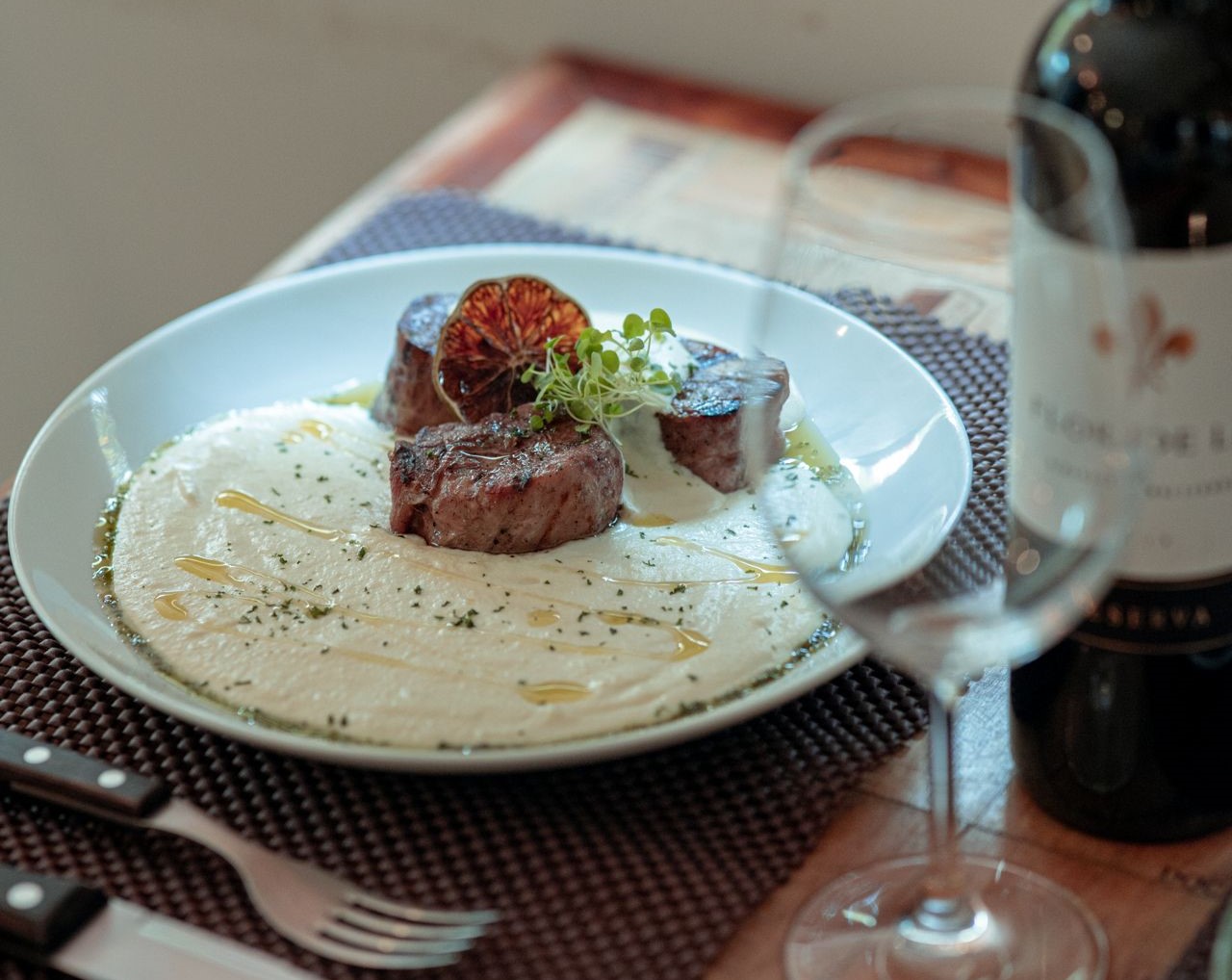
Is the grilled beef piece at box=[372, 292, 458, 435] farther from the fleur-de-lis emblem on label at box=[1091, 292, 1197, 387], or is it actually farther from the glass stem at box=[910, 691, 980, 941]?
the fleur-de-lis emblem on label at box=[1091, 292, 1197, 387]

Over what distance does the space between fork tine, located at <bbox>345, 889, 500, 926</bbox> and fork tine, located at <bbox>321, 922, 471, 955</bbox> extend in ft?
0.06

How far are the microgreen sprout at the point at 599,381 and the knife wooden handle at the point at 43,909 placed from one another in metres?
0.77

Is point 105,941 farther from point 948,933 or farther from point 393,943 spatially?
point 948,933

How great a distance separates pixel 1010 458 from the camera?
44.1 inches

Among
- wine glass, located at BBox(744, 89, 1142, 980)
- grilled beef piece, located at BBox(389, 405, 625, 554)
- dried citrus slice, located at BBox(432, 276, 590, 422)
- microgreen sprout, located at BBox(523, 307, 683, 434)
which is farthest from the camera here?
dried citrus slice, located at BBox(432, 276, 590, 422)

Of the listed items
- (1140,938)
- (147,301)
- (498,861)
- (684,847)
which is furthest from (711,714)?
(147,301)

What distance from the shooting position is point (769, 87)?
2996mm

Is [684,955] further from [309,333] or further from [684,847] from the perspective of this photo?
[309,333]

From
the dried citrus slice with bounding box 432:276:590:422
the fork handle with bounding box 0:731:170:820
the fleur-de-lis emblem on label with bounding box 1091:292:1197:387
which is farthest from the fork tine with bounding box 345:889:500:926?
the dried citrus slice with bounding box 432:276:590:422

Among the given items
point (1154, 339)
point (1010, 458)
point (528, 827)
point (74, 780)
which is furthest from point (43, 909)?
point (1154, 339)

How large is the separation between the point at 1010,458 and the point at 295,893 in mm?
668

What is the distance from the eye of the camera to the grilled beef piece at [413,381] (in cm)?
189

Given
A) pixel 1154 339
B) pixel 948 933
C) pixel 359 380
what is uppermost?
pixel 1154 339

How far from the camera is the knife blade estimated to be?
1124 mm
